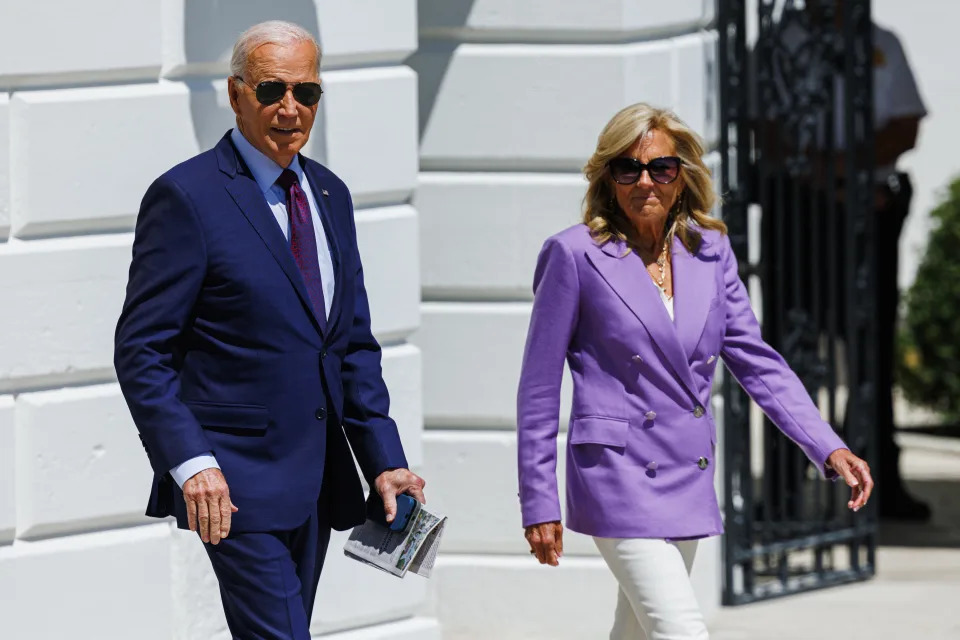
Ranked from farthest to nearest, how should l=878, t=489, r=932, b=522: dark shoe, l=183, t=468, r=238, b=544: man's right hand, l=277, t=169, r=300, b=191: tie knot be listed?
l=878, t=489, r=932, b=522: dark shoe → l=277, t=169, r=300, b=191: tie knot → l=183, t=468, r=238, b=544: man's right hand

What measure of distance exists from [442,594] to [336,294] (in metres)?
2.97

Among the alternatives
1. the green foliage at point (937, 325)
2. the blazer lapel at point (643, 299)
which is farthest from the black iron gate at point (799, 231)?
the green foliage at point (937, 325)

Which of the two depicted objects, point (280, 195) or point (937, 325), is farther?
point (937, 325)

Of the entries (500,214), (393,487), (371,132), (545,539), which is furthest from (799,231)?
(393,487)

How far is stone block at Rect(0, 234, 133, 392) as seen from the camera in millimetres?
5250

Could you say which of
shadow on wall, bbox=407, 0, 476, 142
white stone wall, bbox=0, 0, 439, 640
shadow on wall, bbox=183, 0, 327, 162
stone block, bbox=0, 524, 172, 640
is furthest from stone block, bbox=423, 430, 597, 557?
shadow on wall, bbox=183, 0, 327, 162

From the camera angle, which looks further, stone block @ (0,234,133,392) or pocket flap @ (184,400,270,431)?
stone block @ (0,234,133,392)

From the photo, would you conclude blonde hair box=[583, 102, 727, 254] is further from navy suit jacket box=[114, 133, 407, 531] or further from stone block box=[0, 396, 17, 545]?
stone block box=[0, 396, 17, 545]

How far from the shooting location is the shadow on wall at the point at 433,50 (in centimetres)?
678

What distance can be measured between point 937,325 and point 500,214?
5.43m

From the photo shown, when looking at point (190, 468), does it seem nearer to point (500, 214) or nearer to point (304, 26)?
point (304, 26)

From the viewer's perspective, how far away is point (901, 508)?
9.32 meters

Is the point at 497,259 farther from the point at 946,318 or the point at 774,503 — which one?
the point at 946,318

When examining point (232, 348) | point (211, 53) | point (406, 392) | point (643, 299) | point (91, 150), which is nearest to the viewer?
point (232, 348)
